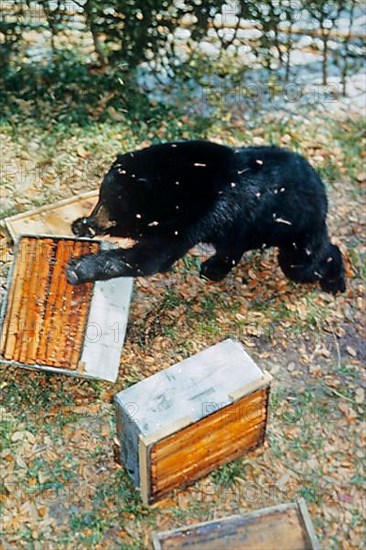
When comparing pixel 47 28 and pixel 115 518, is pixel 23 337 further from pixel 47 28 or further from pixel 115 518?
pixel 47 28

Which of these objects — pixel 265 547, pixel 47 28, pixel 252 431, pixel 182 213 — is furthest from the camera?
pixel 47 28

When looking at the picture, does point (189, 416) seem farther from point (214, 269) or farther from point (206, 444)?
point (214, 269)

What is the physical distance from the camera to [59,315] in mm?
5695

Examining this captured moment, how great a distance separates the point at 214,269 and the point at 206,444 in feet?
5.70

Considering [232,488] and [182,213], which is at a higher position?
[182,213]

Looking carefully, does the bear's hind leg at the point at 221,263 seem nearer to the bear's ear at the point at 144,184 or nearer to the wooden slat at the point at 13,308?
the bear's ear at the point at 144,184

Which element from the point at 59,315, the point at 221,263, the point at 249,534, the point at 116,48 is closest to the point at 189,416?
the point at 249,534

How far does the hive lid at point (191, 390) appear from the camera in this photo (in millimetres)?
4840

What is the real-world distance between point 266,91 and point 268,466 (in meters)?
4.14

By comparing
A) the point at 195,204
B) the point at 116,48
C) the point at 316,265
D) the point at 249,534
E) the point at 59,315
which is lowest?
the point at 249,534

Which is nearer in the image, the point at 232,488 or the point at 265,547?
the point at 265,547

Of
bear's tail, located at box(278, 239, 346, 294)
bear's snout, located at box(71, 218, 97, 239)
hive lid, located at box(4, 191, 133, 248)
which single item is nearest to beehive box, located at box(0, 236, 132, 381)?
bear's snout, located at box(71, 218, 97, 239)

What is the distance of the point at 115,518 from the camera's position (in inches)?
205

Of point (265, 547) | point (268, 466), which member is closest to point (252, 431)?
point (268, 466)
